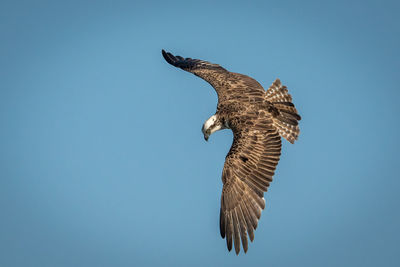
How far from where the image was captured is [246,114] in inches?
571

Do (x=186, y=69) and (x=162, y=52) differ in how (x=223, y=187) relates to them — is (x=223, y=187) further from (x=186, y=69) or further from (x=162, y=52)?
(x=162, y=52)

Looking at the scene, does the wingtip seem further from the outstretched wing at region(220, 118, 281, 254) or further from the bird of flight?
the outstretched wing at region(220, 118, 281, 254)

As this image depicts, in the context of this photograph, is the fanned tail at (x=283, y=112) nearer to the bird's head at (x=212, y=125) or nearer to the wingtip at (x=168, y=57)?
the bird's head at (x=212, y=125)

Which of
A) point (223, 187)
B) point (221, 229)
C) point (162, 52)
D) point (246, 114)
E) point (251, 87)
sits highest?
point (162, 52)

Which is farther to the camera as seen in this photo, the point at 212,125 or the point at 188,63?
the point at 188,63

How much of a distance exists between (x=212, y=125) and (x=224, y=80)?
1.90 meters

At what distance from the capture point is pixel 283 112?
596 inches

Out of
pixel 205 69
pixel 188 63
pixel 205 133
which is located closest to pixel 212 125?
pixel 205 133

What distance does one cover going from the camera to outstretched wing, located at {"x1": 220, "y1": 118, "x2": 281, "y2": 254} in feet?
41.0

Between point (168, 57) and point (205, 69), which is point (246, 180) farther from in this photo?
point (168, 57)

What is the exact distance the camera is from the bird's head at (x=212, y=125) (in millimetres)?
14883

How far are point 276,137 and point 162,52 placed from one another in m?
6.85

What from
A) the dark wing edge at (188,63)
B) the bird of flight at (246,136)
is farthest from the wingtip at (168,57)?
the bird of flight at (246,136)

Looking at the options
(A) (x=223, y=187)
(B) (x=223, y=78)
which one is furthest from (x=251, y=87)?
(A) (x=223, y=187)
